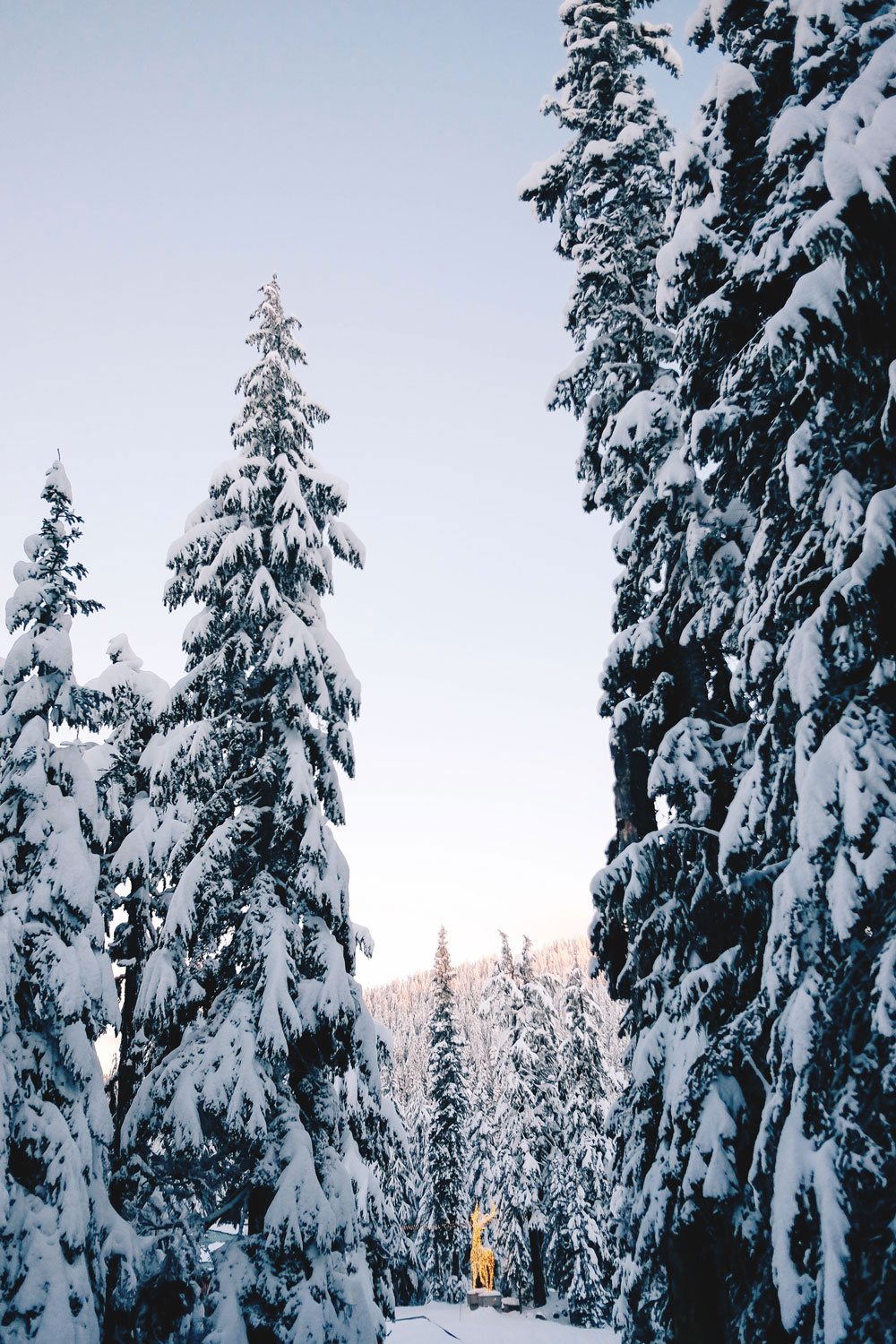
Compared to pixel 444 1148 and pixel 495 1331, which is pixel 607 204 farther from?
pixel 444 1148

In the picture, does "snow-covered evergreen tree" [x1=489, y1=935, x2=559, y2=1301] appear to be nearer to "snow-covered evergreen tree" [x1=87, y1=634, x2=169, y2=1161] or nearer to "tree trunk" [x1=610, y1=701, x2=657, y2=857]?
"snow-covered evergreen tree" [x1=87, y1=634, x2=169, y2=1161]

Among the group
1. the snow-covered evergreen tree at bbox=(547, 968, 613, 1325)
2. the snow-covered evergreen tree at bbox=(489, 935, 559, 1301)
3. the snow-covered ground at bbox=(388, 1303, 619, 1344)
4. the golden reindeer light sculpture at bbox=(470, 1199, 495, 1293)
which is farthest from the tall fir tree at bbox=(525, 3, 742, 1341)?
the golden reindeer light sculpture at bbox=(470, 1199, 495, 1293)

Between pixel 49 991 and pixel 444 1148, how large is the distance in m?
39.7

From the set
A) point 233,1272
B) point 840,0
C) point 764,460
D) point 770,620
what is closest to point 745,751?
point 770,620

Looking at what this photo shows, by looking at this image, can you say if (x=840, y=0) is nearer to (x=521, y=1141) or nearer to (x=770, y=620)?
(x=770, y=620)

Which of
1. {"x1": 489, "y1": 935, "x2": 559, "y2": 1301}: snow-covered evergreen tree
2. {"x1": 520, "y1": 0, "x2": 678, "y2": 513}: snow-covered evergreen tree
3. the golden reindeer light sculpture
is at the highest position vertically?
{"x1": 520, "y1": 0, "x2": 678, "y2": 513}: snow-covered evergreen tree

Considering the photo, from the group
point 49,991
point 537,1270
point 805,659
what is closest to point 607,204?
point 805,659

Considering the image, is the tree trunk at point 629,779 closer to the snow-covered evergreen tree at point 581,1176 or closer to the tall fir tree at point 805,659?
the tall fir tree at point 805,659

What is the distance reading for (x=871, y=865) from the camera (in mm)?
4367

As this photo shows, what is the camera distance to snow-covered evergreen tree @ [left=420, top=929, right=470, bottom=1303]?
1644 inches

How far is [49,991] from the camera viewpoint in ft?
31.3

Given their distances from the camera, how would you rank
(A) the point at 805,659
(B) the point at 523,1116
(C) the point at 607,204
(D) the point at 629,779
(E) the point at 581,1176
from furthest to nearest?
(B) the point at 523,1116, (E) the point at 581,1176, (C) the point at 607,204, (D) the point at 629,779, (A) the point at 805,659

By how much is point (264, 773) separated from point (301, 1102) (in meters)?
4.42

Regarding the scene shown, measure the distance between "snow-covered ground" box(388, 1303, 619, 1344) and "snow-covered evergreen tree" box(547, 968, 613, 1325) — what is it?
1667mm
